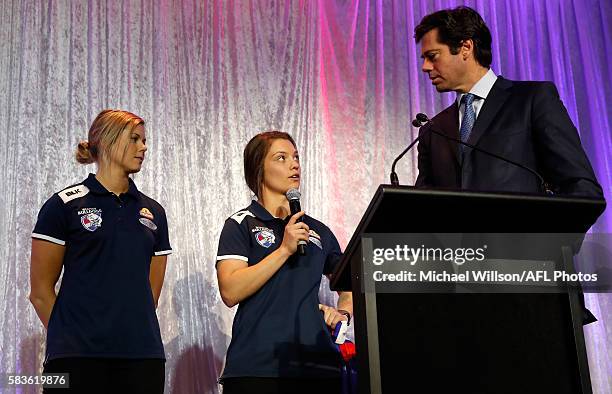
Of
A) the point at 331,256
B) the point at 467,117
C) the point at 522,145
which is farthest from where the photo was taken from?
the point at 331,256

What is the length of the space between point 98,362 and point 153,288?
0.51 m

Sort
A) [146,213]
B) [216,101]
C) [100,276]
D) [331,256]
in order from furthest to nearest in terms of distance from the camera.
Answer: [216,101] < [146,213] < [331,256] < [100,276]

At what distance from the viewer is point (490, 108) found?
6.80 feet

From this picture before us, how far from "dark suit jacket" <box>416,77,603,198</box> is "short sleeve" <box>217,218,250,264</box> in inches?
27.0

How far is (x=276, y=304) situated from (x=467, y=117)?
0.85 meters

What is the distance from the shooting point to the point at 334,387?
208 centimetres

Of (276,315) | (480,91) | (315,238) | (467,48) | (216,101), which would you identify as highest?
(216,101)

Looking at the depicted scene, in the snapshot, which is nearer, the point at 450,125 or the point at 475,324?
the point at 475,324

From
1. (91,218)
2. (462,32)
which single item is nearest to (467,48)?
(462,32)

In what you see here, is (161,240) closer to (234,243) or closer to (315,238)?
(234,243)

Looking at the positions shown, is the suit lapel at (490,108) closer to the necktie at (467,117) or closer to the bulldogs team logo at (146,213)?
the necktie at (467,117)

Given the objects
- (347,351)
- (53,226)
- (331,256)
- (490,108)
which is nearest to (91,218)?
(53,226)

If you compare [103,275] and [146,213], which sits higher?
[146,213]

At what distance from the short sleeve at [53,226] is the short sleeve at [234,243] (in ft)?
1.91
